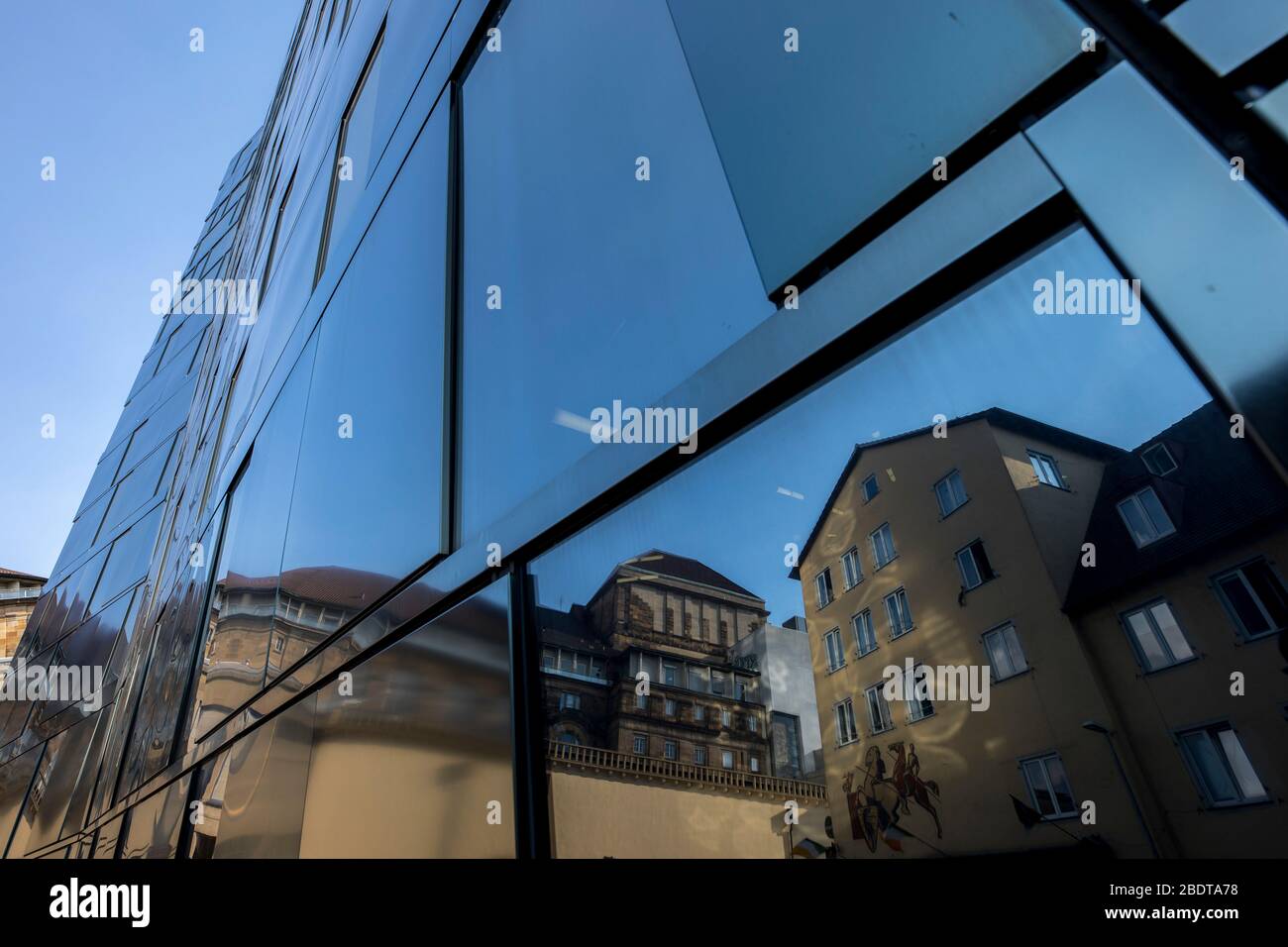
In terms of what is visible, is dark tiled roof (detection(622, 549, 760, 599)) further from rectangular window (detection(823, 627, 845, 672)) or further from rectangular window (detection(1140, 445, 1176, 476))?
rectangular window (detection(1140, 445, 1176, 476))

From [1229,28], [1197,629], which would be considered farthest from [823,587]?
[1229,28]

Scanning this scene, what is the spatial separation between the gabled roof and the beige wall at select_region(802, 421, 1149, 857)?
0.02 meters

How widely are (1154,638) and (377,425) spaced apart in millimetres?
3267

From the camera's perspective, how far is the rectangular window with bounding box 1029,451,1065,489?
1062 mm

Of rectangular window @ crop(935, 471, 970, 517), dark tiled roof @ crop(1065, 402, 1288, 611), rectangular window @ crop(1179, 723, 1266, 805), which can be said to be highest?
rectangular window @ crop(935, 471, 970, 517)

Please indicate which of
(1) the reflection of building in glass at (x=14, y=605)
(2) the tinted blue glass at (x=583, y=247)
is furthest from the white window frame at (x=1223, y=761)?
(1) the reflection of building in glass at (x=14, y=605)

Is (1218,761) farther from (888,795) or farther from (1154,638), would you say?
(888,795)

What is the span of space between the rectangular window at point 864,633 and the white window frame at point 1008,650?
23 cm

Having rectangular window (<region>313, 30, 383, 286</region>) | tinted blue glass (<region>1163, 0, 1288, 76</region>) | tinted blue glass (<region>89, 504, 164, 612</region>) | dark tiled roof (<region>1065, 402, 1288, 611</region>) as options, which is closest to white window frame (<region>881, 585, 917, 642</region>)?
dark tiled roof (<region>1065, 402, 1288, 611</region>)

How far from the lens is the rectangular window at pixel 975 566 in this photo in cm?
112

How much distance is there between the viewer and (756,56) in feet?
6.08

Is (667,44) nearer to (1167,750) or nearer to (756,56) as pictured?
(756,56)

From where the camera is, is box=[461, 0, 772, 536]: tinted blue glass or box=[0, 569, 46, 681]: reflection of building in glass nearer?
box=[461, 0, 772, 536]: tinted blue glass

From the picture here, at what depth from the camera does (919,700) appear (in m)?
1.17
